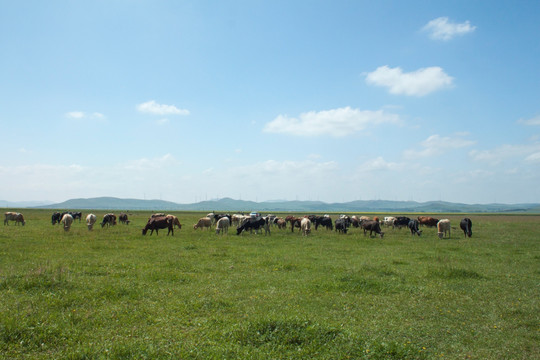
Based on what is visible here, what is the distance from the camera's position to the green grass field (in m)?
7.04

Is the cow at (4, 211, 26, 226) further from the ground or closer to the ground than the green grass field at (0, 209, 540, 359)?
further from the ground

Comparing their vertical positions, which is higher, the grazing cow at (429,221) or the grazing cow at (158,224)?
the grazing cow at (158,224)

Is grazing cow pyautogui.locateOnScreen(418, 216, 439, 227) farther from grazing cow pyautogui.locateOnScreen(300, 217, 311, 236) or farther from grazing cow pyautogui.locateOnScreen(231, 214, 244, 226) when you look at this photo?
grazing cow pyautogui.locateOnScreen(231, 214, 244, 226)

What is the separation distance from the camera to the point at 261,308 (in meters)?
9.62

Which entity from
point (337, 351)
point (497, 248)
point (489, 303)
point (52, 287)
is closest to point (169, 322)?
point (337, 351)

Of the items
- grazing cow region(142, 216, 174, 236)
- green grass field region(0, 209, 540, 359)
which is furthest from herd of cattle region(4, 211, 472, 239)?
green grass field region(0, 209, 540, 359)

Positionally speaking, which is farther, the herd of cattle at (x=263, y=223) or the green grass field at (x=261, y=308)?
the herd of cattle at (x=263, y=223)

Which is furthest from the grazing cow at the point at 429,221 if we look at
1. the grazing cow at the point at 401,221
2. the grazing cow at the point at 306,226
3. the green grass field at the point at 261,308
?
the green grass field at the point at 261,308

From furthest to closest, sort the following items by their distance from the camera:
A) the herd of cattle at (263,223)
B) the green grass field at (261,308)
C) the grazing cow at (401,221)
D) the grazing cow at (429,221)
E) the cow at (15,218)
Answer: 1. the grazing cow at (429,221)
2. the cow at (15,218)
3. the grazing cow at (401,221)
4. the herd of cattle at (263,223)
5. the green grass field at (261,308)

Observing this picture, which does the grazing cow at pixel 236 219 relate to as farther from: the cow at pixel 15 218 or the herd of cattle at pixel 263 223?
the cow at pixel 15 218

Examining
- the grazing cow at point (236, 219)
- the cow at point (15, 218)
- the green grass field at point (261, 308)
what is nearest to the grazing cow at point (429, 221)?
the grazing cow at point (236, 219)

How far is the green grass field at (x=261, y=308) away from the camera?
7.04m

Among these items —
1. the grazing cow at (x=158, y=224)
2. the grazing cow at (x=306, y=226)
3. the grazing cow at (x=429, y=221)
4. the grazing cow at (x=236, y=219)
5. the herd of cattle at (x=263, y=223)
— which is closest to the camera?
the grazing cow at (x=158, y=224)

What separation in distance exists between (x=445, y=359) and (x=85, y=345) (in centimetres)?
748
